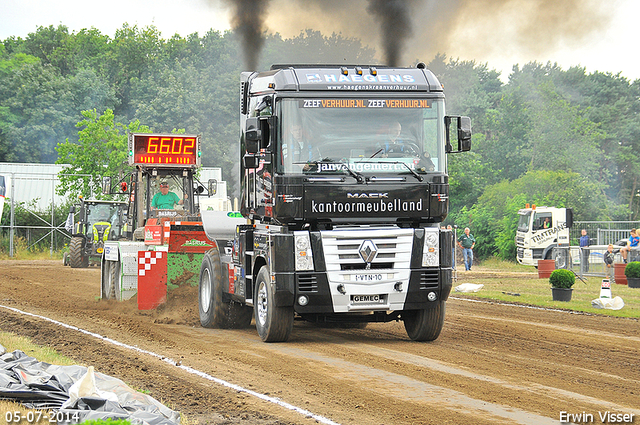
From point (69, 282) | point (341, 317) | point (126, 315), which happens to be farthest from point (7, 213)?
point (341, 317)

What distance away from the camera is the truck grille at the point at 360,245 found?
10320 millimetres

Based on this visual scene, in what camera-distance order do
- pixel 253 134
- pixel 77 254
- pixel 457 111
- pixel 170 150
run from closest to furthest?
pixel 253 134, pixel 170 150, pixel 77 254, pixel 457 111

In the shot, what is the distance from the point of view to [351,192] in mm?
10328

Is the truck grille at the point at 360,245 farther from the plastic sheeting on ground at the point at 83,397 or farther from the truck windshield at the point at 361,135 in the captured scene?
the plastic sheeting on ground at the point at 83,397

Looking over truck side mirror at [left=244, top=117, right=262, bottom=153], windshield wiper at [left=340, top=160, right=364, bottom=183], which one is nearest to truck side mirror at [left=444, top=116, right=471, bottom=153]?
windshield wiper at [left=340, top=160, right=364, bottom=183]

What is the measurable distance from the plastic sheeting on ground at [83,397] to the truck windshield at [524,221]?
97.9ft

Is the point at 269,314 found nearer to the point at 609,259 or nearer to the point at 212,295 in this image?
the point at 212,295

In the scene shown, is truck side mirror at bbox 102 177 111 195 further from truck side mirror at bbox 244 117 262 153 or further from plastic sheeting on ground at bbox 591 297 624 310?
plastic sheeting on ground at bbox 591 297 624 310

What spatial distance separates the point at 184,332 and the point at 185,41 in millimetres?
69326

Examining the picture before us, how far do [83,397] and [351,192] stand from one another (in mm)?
5118

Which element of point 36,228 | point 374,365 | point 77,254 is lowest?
point 374,365

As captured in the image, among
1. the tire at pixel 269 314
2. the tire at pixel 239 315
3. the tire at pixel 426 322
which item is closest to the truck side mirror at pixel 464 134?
→ the tire at pixel 426 322

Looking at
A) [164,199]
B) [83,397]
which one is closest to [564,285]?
[164,199]

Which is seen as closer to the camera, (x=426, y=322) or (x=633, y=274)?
(x=426, y=322)
